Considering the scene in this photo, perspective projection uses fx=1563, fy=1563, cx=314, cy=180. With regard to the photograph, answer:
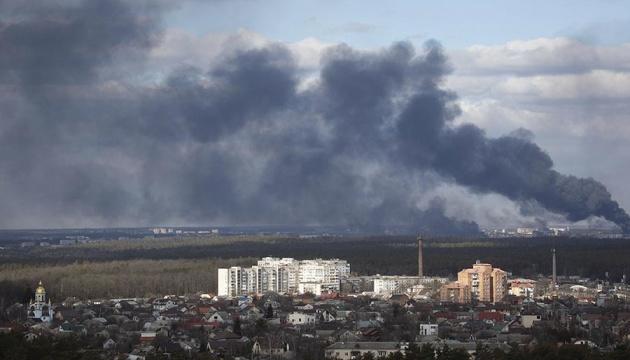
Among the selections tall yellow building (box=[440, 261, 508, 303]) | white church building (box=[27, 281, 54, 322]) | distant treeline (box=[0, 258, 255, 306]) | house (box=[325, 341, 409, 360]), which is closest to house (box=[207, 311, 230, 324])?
white church building (box=[27, 281, 54, 322])

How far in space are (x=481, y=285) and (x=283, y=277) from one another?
49.1 ft

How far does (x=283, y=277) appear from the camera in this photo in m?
Result: 83.8

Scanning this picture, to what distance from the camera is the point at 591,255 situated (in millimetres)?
96062

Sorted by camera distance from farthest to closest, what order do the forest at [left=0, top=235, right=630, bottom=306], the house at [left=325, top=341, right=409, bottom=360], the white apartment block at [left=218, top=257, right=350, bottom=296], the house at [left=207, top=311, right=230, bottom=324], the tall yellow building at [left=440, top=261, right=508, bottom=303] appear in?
the white apartment block at [left=218, top=257, right=350, bottom=296] < the forest at [left=0, top=235, right=630, bottom=306] < the tall yellow building at [left=440, top=261, right=508, bottom=303] < the house at [left=207, top=311, right=230, bottom=324] < the house at [left=325, top=341, right=409, bottom=360]

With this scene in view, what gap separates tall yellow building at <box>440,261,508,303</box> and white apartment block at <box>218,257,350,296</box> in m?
8.29

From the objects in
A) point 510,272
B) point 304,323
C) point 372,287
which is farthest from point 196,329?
point 510,272

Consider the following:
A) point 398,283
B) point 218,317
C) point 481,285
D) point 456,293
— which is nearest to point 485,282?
point 481,285

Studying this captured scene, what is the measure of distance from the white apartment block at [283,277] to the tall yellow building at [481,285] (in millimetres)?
8290

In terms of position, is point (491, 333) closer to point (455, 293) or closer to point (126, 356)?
point (126, 356)

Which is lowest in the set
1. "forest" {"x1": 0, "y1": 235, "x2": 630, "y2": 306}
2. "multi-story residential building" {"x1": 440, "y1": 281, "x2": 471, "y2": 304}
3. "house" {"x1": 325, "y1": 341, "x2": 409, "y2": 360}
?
"house" {"x1": 325, "y1": 341, "x2": 409, "y2": 360}

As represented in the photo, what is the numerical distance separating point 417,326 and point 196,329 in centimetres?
723

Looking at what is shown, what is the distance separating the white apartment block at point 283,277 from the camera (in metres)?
78.9

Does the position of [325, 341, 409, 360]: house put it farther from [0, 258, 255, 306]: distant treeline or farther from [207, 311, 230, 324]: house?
[0, 258, 255, 306]: distant treeline

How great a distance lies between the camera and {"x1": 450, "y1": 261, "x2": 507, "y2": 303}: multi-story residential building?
71.9 meters
